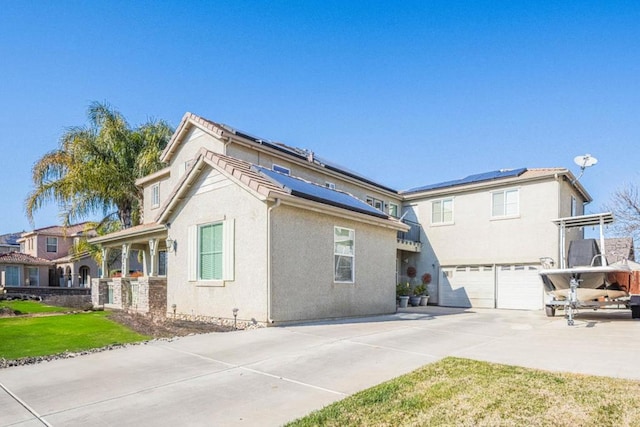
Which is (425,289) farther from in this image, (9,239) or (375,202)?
(9,239)

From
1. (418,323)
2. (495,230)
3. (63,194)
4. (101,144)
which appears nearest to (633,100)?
(495,230)

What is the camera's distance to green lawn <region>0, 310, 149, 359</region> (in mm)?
7984

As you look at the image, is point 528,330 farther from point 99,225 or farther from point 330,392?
point 99,225

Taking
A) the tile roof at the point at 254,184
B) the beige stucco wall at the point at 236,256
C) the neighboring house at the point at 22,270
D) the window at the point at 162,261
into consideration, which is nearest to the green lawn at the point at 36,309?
the window at the point at 162,261

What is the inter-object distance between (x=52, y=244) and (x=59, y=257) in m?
1.55

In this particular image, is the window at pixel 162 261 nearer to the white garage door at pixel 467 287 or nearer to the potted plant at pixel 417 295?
the potted plant at pixel 417 295

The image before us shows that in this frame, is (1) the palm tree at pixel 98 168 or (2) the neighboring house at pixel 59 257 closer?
(1) the palm tree at pixel 98 168

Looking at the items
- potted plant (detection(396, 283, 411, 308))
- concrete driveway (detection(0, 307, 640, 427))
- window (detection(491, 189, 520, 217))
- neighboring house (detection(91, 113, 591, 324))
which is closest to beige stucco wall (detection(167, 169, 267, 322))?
neighboring house (detection(91, 113, 591, 324))

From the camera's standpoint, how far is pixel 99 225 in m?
26.8

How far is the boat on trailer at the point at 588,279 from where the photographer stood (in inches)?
450

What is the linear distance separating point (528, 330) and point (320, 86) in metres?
13.2

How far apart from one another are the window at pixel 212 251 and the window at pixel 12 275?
32.6 metres

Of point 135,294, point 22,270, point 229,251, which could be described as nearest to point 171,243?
point 229,251

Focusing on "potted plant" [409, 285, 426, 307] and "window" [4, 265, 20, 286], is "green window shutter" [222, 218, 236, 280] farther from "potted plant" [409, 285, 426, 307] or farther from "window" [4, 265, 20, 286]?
"window" [4, 265, 20, 286]
